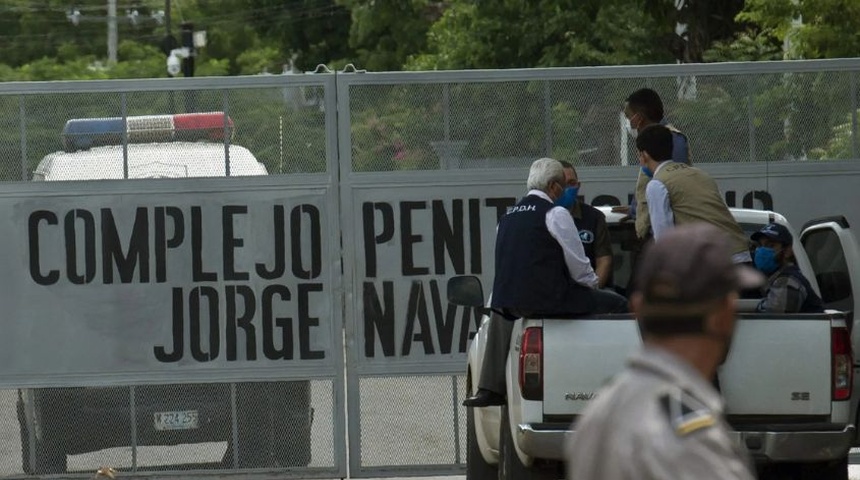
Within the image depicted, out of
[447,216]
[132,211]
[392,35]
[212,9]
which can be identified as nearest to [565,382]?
[447,216]

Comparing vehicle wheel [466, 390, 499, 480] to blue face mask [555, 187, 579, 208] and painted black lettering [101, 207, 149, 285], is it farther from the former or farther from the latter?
painted black lettering [101, 207, 149, 285]

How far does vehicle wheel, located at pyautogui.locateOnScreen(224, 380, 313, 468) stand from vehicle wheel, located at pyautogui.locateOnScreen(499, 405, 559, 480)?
Result: 2.88 metres

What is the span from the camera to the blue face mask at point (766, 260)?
8.75 metres

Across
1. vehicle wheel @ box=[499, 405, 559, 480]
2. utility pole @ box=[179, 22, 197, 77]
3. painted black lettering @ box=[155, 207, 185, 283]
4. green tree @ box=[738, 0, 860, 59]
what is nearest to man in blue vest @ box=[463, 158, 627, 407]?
vehicle wheel @ box=[499, 405, 559, 480]

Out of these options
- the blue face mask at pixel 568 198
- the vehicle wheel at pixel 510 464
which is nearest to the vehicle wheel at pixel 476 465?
the vehicle wheel at pixel 510 464

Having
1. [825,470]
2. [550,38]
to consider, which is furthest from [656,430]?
[550,38]

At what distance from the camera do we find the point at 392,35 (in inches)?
1491

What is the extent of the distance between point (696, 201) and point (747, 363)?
3.45ft

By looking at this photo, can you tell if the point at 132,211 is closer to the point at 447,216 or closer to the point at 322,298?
the point at 322,298

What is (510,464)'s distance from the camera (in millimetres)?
8102

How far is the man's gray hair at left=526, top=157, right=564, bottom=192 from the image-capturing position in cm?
831

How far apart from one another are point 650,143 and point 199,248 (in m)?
3.47

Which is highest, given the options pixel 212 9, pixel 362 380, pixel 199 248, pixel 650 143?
pixel 212 9

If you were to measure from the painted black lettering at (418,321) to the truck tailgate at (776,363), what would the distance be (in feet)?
11.8
